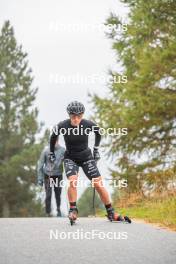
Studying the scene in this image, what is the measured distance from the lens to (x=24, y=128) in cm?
5250

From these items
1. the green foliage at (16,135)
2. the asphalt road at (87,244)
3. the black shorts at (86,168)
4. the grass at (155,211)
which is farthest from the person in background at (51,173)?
the green foliage at (16,135)

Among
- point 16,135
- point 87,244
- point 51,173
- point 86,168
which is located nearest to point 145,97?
point 51,173

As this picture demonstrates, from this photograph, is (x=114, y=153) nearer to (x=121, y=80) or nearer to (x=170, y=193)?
(x=121, y=80)

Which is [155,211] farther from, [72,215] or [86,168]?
[72,215]

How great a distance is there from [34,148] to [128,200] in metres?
36.0

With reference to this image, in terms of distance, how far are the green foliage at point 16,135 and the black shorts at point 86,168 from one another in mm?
39264

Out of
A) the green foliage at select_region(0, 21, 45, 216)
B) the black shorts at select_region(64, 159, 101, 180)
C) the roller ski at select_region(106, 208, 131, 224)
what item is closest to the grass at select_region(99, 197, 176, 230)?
the roller ski at select_region(106, 208, 131, 224)

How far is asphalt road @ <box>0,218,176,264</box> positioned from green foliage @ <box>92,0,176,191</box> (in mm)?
8643

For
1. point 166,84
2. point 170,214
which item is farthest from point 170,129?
point 170,214

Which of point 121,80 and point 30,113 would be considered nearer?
point 121,80

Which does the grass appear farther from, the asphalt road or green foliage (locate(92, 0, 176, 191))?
green foliage (locate(92, 0, 176, 191))

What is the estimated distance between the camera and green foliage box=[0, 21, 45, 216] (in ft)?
165

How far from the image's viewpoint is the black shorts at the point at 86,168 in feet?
34.6

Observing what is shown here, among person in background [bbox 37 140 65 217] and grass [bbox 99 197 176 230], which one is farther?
person in background [bbox 37 140 65 217]
